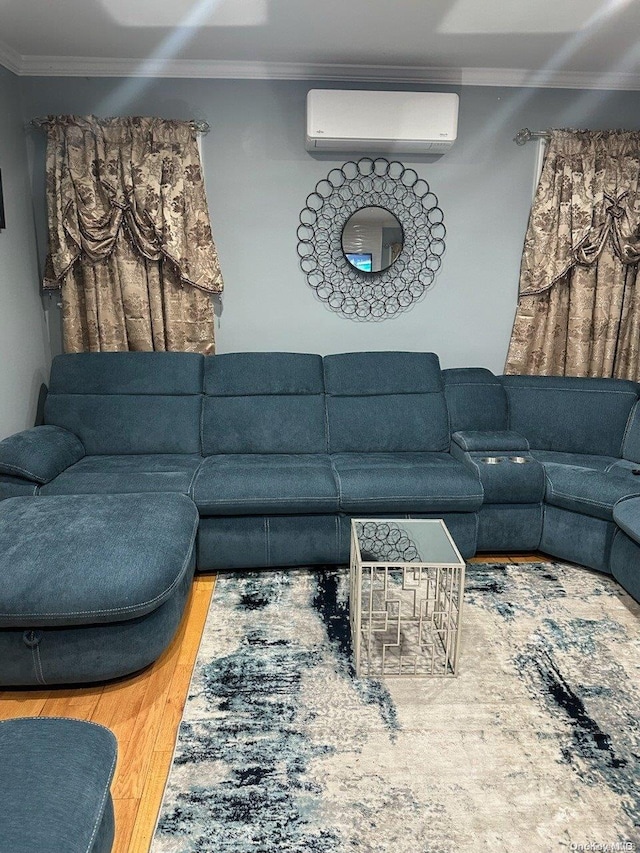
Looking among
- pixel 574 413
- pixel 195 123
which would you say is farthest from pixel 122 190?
pixel 574 413

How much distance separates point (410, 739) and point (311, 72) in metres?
3.26

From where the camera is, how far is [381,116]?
312 cm

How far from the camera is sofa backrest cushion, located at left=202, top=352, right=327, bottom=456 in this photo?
3133mm

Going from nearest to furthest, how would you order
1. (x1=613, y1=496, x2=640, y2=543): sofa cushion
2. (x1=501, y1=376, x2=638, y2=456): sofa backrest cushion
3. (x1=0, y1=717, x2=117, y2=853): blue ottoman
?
(x1=0, y1=717, x2=117, y2=853): blue ottoman, (x1=613, y1=496, x2=640, y2=543): sofa cushion, (x1=501, y1=376, x2=638, y2=456): sofa backrest cushion

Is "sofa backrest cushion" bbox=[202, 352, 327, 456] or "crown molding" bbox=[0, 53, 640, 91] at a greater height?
"crown molding" bbox=[0, 53, 640, 91]

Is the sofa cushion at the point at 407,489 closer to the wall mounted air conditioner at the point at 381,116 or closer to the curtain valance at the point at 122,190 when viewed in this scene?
the curtain valance at the point at 122,190

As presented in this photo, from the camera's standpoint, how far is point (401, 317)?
11.9ft

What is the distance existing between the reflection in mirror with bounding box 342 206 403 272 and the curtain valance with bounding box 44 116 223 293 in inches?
33.3

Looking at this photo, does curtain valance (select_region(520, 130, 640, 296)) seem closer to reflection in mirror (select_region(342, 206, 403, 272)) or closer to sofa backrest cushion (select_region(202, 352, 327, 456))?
reflection in mirror (select_region(342, 206, 403, 272))

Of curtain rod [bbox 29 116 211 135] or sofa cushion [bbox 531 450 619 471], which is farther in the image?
curtain rod [bbox 29 116 211 135]

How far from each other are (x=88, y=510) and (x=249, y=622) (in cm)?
77

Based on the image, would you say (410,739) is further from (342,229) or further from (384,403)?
(342,229)

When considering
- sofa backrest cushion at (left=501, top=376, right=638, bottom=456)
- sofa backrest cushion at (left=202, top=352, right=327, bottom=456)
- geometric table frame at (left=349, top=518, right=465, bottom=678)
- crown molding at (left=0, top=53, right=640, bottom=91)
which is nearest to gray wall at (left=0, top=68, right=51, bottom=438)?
crown molding at (left=0, top=53, right=640, bottom=91)

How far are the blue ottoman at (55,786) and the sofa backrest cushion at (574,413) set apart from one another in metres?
2.70
